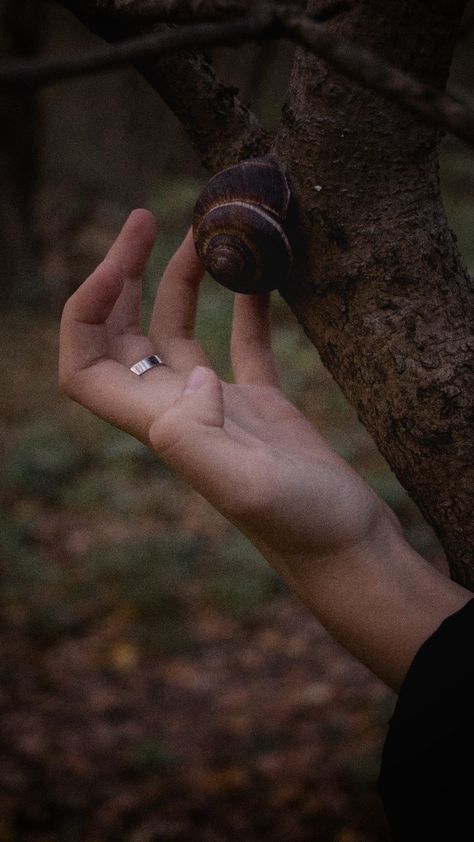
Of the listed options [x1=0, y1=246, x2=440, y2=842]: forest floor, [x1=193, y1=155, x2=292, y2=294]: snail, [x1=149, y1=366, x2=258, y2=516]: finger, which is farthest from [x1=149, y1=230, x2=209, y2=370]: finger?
[x1=0, y1=246, x2=440, y2=842]: forest floor

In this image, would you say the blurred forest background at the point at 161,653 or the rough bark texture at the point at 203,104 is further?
the blurred forest background at the point at 161,653

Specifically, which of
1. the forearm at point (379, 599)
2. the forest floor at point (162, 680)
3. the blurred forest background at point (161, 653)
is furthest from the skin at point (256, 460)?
the forest floor at point (162, 680)

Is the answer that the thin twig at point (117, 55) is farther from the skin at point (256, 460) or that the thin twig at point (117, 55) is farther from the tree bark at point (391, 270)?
the skin at point (256, 460)

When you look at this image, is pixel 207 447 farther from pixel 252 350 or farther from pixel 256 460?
pixel 252 350

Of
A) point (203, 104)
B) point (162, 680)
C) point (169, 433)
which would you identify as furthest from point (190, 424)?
point (162, 680)

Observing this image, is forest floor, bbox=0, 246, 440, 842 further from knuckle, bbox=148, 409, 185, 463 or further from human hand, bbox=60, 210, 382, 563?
knuckle, bbox=148, 409, 185, 463

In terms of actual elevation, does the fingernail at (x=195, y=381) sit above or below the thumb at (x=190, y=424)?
above

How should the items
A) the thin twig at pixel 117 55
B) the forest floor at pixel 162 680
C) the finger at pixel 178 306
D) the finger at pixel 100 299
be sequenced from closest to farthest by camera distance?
the thin twig at pixel 117 55 → the finger at pixel 100 299 → the finger at pixel 178 306 → the forest floor at pixel 162 680

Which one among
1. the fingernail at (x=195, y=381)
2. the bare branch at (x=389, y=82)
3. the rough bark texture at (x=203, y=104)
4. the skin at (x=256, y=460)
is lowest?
the skin at (x=256, y=460)
